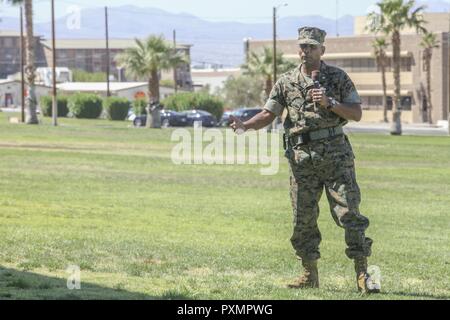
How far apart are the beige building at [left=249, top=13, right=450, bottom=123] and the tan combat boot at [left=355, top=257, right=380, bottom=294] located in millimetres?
90710

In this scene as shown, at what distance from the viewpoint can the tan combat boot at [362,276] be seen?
9023 millimetres

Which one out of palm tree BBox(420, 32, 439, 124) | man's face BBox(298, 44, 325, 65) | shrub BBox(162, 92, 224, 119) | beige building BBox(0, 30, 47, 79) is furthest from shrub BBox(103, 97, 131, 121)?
beige building BBox(0, 30, 47, 79)

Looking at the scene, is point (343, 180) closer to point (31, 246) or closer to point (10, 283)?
point (10, 283)

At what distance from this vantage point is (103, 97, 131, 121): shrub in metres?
83.8

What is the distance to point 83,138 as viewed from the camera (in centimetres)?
4850

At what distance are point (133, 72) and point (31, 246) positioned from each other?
56.1 m

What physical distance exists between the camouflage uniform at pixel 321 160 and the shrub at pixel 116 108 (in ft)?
246

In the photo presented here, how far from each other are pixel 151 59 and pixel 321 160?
194ft

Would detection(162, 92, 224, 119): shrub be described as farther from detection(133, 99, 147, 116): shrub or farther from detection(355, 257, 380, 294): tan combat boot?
detection(355, 257, 380, 294): tan combat boot

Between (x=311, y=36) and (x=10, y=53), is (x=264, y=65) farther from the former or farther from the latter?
(x=10, y=53)

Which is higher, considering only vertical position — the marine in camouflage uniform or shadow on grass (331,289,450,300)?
the marine in camouflage uniform

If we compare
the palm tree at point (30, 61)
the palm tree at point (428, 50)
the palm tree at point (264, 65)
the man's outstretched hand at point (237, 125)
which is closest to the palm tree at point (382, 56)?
the palm tree at point (428, 50)

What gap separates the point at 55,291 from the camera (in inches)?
332
